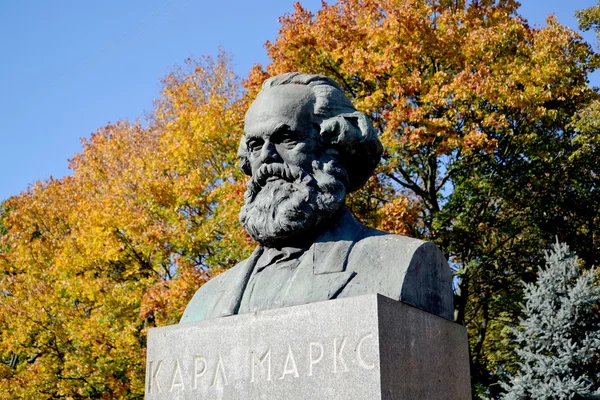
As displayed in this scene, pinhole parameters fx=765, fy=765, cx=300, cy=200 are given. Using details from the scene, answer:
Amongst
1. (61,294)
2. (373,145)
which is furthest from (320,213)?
(61,294)

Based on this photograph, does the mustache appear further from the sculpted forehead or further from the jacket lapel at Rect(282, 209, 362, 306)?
the jacket lapel at Rect(282, 209, 362, 306)

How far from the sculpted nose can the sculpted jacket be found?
0.55 metres

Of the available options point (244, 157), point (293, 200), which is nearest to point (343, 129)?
point (293, 200)

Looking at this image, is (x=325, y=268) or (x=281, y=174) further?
(x=281, y=174)

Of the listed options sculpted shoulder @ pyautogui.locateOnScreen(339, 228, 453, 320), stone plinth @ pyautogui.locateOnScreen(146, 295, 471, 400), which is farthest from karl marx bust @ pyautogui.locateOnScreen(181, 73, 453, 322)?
stone plinth @ pyautogui.locateOnScreen(146, 295, 471, 400)

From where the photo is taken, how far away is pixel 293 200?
15.1 feet

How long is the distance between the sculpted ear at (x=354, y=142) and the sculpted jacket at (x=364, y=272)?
326 millimetres

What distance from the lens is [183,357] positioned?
466cm

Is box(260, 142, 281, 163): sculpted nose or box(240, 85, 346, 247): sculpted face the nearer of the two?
box(240, 85, 346, 247): sculpted face

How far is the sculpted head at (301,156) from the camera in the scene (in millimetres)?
4617

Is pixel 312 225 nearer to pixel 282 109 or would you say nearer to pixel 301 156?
pixel 301 156

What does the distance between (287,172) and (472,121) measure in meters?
10.8

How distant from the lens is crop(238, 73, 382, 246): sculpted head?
4.62 meters

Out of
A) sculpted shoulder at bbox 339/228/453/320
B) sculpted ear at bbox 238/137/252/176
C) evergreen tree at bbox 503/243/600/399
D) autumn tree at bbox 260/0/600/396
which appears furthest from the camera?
autumn tree at bbox 260/0/600/396
